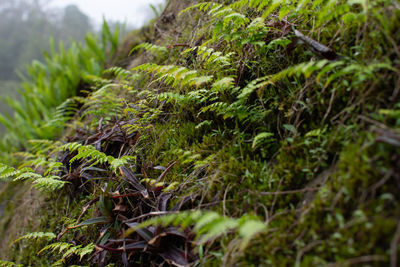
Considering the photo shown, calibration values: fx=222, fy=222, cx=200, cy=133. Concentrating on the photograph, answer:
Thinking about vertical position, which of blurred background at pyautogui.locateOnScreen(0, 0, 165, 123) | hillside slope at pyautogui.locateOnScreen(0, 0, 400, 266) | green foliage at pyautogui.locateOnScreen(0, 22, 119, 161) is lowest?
hillside slope at pyautogui.locateOnScreen(0, 0, 400, 266)

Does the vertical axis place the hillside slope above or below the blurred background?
below

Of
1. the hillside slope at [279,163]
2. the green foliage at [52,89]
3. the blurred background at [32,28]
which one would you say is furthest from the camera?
the blurred background at [32,28]

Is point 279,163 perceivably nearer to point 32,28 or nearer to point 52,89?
point 52,89

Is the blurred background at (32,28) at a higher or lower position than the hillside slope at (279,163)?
higher

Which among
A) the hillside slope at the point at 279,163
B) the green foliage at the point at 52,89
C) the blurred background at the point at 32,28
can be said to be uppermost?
the blurred background at the point at 32,28

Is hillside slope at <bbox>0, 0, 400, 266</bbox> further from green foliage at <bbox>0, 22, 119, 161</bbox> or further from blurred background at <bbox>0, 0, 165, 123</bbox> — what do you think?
blurred background at <bbox>0, 0, 165, 123</bbox>

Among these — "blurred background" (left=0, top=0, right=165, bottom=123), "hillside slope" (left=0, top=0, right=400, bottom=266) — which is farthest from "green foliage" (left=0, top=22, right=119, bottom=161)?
"blurred background" (left=0, top=0, right=165, bottom=123)

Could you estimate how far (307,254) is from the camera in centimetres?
95

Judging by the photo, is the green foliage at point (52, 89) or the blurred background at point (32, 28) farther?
the blurred background at point (32, 28)

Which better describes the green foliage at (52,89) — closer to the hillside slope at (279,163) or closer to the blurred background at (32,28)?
the hillside slope at (279,163)

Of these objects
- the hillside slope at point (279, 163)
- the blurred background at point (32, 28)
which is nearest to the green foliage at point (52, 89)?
the hillside slope at point (279, 163)

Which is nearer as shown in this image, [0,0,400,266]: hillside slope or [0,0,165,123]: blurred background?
[0,0,400,266]: hillside slope

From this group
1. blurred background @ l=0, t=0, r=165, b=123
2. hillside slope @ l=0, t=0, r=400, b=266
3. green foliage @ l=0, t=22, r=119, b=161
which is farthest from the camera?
blurred background @ l=0, t=0, r=165, b=123

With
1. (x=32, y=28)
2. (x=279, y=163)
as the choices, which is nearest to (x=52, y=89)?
(x=279, y=163)
